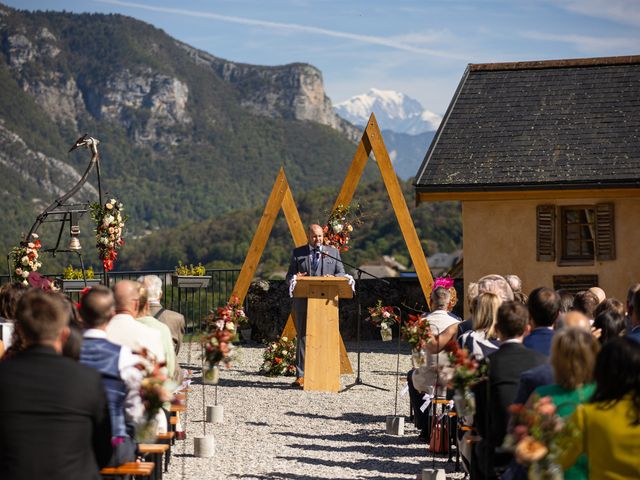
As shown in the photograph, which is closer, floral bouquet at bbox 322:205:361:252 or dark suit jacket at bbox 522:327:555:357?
dark suit jacket at bbox 522:327:555:357

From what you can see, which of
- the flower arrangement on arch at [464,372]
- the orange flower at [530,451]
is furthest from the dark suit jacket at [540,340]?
the orange flower at [530,451]

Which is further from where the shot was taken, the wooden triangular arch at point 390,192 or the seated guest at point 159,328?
the wooden triangular arch at point 390,192

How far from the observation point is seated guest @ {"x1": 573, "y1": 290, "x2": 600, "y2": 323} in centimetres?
952

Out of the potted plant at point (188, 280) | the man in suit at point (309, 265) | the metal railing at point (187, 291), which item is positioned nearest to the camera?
the man in suit at point (309, 265)

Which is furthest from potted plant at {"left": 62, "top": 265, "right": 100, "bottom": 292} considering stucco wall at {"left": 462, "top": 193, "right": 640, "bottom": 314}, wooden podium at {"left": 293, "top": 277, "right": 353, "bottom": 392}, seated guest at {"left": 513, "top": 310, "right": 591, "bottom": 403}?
seated guest at {"left": 513, "top": 310, "right": 591, "bottom": 403}

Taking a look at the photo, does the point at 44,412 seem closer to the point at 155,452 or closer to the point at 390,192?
the point at 155,452

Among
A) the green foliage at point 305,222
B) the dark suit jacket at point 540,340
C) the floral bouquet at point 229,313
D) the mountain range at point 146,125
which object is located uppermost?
the mountain range at point 146,125

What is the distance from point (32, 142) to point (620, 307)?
8638 centimetres

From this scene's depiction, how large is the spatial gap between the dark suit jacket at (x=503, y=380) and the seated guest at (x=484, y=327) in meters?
1.02

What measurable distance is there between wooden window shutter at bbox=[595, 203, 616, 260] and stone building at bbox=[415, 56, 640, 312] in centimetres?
2

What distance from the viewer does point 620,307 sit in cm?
907

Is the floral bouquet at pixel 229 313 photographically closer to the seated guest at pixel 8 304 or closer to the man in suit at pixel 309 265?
the man in suit at pixel 309 265

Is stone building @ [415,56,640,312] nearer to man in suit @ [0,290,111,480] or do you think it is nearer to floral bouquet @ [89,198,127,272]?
floral bouquet @ [89,198,127,272]

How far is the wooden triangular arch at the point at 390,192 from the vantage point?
1658cm
